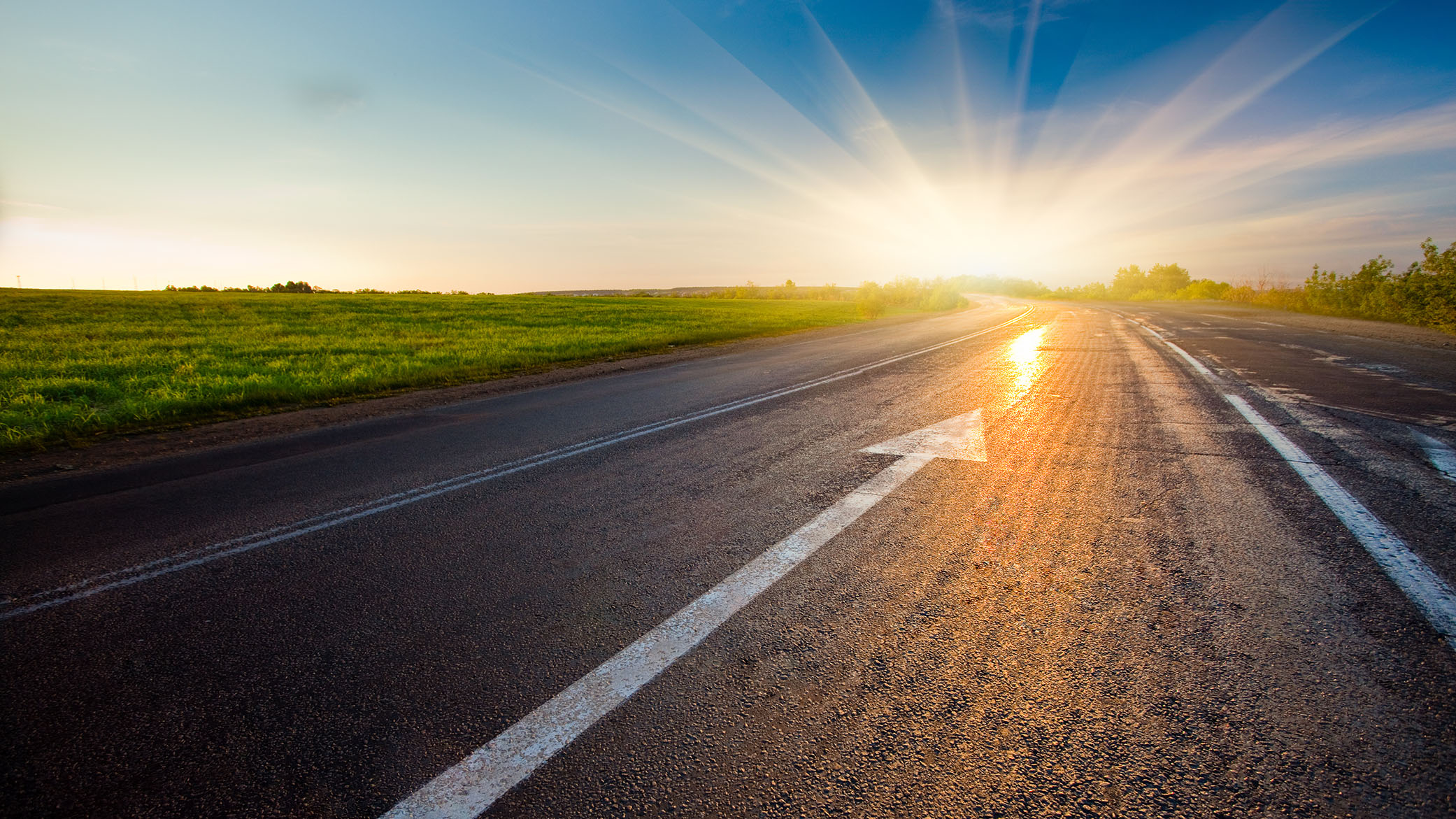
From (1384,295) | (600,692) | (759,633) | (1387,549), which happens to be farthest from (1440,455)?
(1384,295)

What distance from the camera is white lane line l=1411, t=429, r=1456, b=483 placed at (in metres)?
3.88

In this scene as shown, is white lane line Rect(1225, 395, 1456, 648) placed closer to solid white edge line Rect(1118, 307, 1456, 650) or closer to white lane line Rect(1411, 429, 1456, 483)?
solid white edge line Rect(1118, 307, 1456, 650)

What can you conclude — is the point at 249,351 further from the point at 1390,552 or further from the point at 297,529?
the point at 1390,552

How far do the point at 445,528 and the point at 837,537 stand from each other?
7.22 ft

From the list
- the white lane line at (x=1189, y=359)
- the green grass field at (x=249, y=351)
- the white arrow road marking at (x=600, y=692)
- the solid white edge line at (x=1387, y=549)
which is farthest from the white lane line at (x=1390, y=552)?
the green grass field at (x=249, y=351)

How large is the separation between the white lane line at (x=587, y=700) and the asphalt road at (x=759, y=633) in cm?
5

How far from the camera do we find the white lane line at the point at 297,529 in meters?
2.73

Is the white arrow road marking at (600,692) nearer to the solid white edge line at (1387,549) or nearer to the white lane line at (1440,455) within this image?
the solid white edge line at (1387,549)

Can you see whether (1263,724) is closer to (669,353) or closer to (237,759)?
(237,759)

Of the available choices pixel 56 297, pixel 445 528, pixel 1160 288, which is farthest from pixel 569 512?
pixel 1160 288

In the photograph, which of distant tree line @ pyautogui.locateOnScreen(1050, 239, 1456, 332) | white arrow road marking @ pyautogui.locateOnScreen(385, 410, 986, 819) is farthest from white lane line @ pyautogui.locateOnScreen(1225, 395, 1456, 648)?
distant tree line @ pyautogui.locateOnScreen(1050, 239, 1456, 332)

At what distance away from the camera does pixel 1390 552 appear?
270 cm

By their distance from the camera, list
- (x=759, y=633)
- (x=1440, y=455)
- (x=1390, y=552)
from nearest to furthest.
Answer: (x=759, y=633) < (x=1390, y=552) < (x=1440, y=455)

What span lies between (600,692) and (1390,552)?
11.5 ft
